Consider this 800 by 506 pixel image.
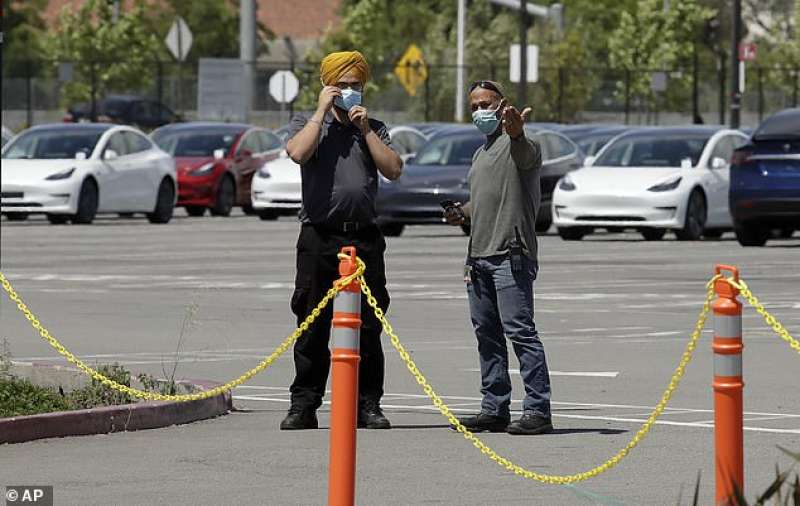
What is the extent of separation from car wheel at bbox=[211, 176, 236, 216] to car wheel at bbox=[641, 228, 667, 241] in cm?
1051

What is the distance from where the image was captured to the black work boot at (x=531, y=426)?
1207 cm

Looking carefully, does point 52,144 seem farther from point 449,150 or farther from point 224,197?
point 449,150

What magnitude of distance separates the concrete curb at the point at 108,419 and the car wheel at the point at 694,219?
1912cm

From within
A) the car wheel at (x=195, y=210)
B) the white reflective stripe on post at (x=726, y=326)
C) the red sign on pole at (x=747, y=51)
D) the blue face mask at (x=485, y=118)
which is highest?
the red sign on pole at (x=747, y=51)

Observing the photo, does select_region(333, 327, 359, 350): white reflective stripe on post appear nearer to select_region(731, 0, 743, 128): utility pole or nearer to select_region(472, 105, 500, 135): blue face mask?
select_region(472, 105, 500, 135): blue face mask

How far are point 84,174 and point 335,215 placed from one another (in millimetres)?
23864

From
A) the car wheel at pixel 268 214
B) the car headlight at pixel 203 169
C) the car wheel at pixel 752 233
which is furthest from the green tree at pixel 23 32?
the car wheel at pixel 752 233

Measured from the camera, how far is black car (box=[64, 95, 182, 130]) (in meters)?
67.8

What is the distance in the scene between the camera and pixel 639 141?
108 ft

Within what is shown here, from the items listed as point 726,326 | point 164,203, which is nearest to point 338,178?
point 726,326

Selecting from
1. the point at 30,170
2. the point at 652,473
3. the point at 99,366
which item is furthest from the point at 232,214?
the point at 652,473

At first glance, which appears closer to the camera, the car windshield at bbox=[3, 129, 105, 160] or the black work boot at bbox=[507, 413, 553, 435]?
the black work boot at bbox=[507, 413, 553, 435]

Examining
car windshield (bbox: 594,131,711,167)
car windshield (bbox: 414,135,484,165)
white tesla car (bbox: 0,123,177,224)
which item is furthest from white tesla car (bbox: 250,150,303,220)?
car windshield (bbox: 594,131,711,167)

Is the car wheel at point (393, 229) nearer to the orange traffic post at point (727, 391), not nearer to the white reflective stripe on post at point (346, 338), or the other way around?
the white reflective stripe on post at point (346, 338)
